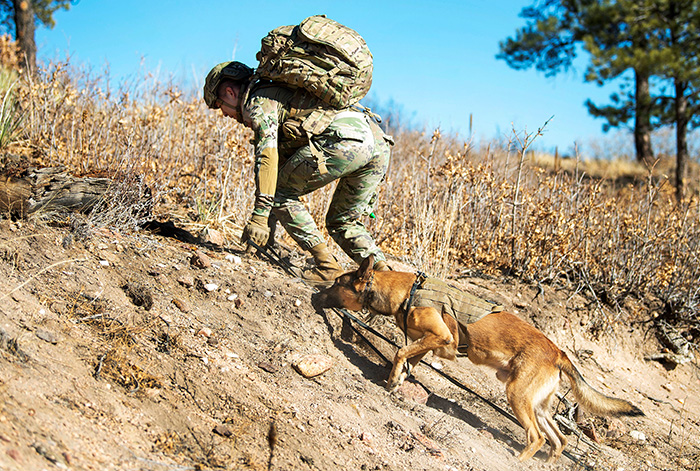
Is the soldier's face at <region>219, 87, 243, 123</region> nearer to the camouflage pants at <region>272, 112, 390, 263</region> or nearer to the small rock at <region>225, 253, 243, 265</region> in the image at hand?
the camouflage pants at <region>272, 112, 390, 263</region>

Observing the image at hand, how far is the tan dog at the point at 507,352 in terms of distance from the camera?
369 cm

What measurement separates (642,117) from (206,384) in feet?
55.5

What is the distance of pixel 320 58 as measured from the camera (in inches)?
157

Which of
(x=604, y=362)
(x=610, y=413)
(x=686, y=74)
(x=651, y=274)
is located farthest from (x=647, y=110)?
(x=610, y=413)

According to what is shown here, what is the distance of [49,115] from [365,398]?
5218 mm

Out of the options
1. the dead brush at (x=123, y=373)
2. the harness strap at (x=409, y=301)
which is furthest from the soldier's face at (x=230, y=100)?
the dead brush at (x=123, y=373)

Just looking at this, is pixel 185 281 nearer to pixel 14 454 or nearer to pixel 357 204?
pixel 357 204

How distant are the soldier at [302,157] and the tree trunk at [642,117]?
1339 centimetres

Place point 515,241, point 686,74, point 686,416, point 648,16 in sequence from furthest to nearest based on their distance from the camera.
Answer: point 648,16
point 686,74
point 515,241
point 686,416

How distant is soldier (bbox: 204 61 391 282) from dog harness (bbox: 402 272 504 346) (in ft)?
2.14

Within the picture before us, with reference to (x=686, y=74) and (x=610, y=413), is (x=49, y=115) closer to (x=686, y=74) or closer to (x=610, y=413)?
(x=610, y=413)

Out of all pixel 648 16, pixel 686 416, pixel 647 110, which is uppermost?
pixel 648 16

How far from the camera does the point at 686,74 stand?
13.5 metres

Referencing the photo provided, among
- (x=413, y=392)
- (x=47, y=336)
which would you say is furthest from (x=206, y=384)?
(x=413, y=392)
